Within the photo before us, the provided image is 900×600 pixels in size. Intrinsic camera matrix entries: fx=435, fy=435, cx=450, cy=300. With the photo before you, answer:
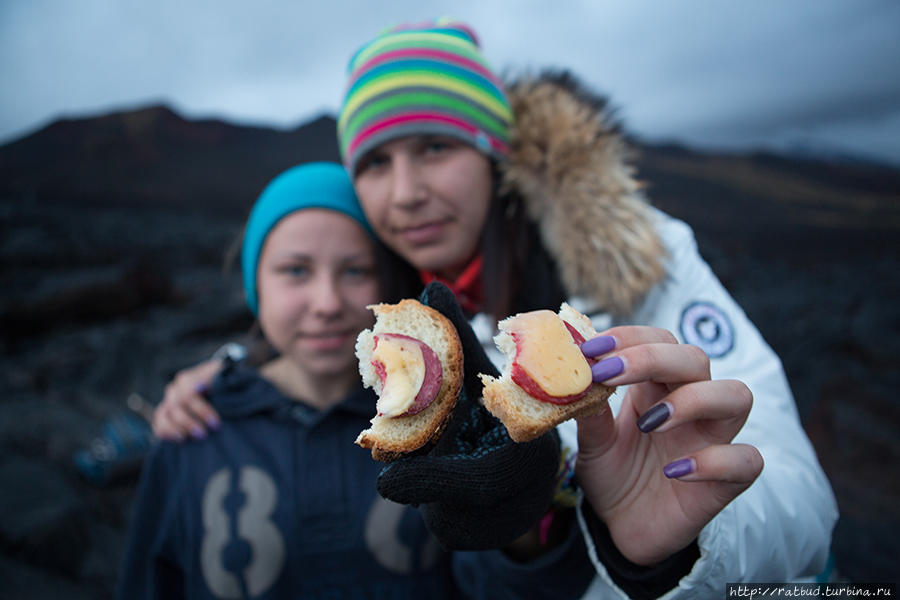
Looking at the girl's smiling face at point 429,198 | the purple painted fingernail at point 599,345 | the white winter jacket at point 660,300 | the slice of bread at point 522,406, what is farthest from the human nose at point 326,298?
the purple painted fingernail at point 599,345

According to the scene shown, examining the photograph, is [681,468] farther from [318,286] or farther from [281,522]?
[281,522]

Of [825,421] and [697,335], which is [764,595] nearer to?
[697,335]

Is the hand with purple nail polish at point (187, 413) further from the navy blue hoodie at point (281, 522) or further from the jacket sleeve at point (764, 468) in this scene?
the jacket sleeve at point (764, 468)

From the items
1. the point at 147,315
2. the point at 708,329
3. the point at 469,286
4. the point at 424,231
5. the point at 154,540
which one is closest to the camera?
the point at 708,329

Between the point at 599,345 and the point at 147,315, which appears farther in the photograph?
the point at 147,315

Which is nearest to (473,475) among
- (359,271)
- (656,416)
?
(656,416)
